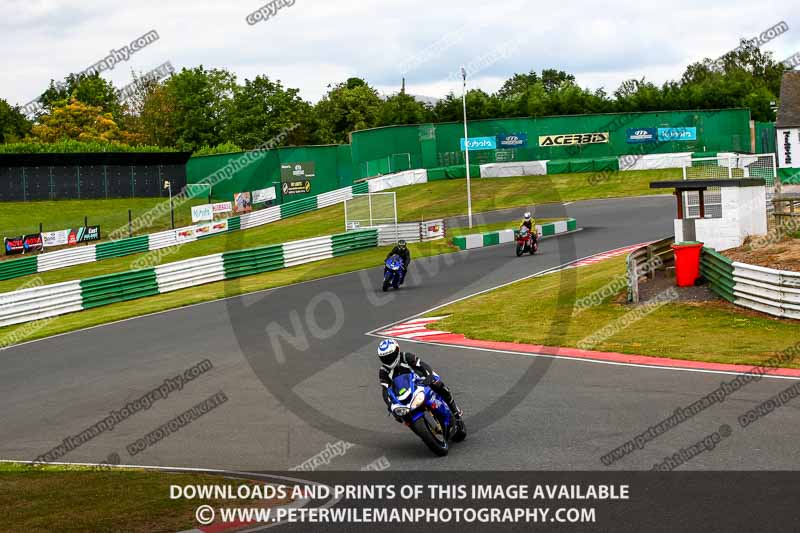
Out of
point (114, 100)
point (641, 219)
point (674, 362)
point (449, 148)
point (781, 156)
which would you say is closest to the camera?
point (674, 362)

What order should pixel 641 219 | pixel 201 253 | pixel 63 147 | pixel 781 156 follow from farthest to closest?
pixel 63 147
pixel 781 156
pixel 201 253
pixel 641 219

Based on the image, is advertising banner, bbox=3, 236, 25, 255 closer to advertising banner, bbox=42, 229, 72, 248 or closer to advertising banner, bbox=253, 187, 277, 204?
advertising banner, bbox=42, 229, 72, 248

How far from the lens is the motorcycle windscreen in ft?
37.2

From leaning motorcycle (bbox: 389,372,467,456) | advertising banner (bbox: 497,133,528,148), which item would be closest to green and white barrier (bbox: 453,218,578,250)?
advertising banner (bbox: 497,133,528,148)

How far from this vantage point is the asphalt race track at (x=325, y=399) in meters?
11.2

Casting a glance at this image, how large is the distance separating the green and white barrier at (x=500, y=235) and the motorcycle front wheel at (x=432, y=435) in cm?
2664

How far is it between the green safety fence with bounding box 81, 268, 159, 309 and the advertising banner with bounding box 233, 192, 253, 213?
3141 cm

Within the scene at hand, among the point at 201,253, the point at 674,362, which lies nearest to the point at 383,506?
the point at 674,362

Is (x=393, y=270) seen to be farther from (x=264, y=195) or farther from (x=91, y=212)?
(x=91, y=212)

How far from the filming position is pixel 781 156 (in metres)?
56.2

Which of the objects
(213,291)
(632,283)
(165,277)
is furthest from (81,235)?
(632,283)

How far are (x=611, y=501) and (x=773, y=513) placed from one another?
4.83ft

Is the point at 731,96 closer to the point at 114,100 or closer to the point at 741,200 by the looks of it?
the point at 741,200

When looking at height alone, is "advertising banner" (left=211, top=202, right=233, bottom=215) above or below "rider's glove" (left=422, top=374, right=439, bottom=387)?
above
